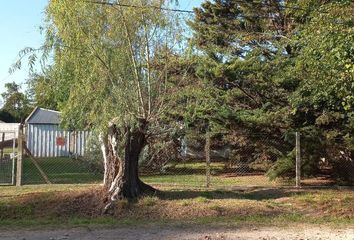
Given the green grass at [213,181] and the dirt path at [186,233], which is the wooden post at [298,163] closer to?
the green grass at [213,181]

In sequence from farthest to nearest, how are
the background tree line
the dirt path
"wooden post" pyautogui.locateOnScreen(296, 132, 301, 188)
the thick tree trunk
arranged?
1. "wooden post" pyautogui.locateOnScreen(296, 132, 301, 188)
2. the thick tree trunk
3. the background tree line
4. the dirt path

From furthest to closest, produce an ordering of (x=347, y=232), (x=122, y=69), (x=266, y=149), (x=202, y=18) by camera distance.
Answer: (x=202, y=18) → (x=266, y=149) → (x=122, y=69) → (x=347, y=232)

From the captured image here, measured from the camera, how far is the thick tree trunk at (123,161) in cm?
1177

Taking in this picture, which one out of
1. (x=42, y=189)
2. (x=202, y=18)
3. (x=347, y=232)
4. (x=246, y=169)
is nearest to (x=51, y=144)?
(x=202, y=18)

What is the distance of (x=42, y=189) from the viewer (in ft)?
44.6

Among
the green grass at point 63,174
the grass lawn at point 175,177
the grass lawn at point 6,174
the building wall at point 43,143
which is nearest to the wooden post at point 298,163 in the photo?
the grass lawn at point 175,177

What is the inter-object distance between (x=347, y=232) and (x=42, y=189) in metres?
7.97

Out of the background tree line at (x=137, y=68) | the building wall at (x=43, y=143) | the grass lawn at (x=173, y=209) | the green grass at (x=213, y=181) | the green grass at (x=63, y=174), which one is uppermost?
the background tree line at (x=137, y=68)

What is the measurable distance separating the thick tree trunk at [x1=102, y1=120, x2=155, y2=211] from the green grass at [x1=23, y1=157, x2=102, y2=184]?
4.39 meters

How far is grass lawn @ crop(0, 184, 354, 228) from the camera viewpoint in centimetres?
1027

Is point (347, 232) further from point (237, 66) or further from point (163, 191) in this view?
point (237, 66)

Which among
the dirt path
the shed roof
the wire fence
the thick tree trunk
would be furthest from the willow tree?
the shed roof

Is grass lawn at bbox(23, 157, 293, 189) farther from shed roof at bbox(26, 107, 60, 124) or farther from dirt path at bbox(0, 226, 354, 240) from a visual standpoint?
shed roof at bbox(26, 107, 60, 124)

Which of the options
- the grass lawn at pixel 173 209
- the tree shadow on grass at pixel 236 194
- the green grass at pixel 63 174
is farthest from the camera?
the green grass at pixel 63 174
